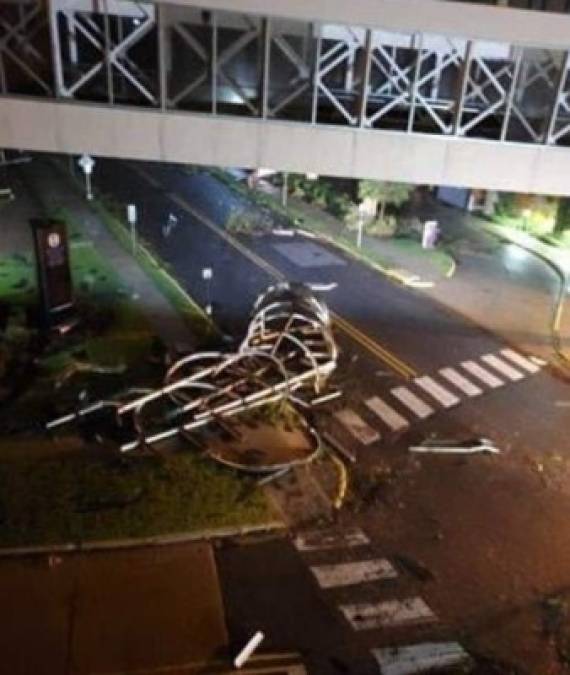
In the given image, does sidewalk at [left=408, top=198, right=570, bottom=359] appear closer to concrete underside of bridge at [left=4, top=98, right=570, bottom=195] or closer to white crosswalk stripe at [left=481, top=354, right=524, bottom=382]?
white crosswalk stripe at [left=481, top=354, right=524, bottom=382]

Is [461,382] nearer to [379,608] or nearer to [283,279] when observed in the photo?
[379,608]

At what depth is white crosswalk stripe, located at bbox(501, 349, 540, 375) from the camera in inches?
766

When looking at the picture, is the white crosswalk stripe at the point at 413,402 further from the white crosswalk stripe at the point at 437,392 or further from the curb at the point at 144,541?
the curb at the point at 144,541

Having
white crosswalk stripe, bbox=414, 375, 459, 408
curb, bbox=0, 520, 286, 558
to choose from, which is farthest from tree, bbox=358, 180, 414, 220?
curb, bbox=0, 520, 286, 558

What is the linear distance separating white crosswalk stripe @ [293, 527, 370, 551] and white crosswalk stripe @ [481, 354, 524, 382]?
868 centimetres

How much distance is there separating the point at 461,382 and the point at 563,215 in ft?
52.0

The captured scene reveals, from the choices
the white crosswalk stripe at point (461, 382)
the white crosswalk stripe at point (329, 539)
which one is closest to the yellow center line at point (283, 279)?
the white crosswalk stripe at point (461, 382)

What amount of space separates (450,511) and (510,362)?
8050 millimetres

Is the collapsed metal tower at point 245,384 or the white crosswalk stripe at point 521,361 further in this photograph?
the white crosswalk stripe at point 521,361

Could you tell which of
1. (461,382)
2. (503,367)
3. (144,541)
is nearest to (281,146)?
(461,382)

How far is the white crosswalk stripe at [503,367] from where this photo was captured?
18953 millimetres

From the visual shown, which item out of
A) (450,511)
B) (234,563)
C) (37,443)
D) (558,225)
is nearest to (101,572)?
(234,563)

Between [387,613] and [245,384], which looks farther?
[245,384]

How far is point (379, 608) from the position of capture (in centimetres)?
1073
